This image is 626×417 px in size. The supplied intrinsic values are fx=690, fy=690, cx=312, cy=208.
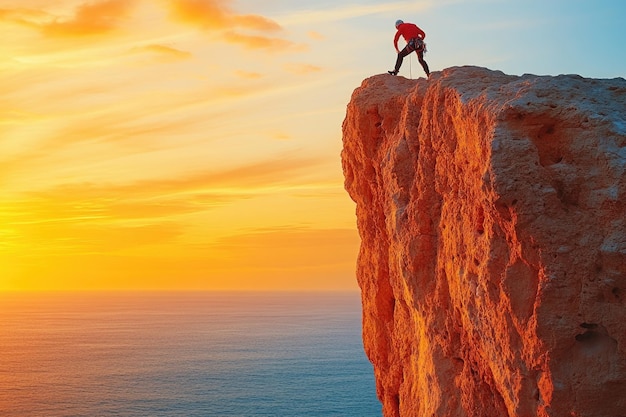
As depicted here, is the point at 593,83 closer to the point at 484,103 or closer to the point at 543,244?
the point at 484,103

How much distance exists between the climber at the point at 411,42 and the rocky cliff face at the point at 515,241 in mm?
3611

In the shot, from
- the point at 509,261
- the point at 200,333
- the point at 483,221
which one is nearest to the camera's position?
the point at 509,261

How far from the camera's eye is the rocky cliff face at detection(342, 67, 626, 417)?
955cm

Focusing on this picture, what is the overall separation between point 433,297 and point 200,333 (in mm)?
151271

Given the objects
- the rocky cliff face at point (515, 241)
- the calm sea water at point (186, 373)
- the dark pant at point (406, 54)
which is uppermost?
the dark pant at point (406, 54)

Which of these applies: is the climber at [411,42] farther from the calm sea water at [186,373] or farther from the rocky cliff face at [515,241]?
the calm sea water at [186,373]

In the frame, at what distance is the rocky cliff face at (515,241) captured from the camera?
955 cm

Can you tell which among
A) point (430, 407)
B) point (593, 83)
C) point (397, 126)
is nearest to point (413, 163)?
point (397, 126)

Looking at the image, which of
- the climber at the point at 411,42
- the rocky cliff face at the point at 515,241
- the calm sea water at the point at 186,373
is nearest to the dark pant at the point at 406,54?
the climber at the point at 411,42

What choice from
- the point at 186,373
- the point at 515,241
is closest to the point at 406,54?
the point at 515,241

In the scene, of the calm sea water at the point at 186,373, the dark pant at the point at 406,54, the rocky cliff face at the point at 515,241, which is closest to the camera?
the rocky cliff face at the point at 515,241

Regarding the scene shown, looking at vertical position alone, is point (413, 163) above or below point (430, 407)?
above

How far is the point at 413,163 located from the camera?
13.5 metres

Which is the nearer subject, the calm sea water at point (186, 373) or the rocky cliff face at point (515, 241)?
the rocky cliff face at point (515, 241)
